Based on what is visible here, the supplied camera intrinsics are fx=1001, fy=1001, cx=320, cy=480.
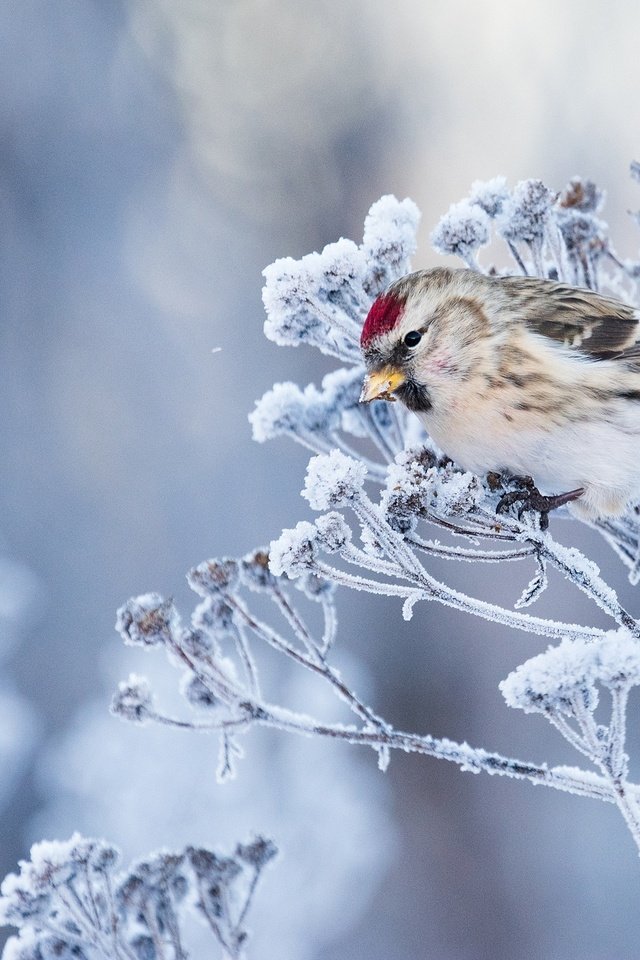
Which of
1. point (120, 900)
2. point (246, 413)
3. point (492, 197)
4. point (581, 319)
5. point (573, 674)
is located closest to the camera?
point (573, 674)

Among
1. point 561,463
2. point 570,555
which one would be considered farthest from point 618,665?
point 561,463

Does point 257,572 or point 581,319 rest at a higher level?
point 581,319

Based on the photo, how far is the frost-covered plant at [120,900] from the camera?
49.7 inches

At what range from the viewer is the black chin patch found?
58.4 inches

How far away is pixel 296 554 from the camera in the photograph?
1148 millimetres

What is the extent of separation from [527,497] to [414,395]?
27 centimetres

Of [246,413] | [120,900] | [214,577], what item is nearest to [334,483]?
[214,577]

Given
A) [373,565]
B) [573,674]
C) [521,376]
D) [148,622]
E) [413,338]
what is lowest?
[573,674]

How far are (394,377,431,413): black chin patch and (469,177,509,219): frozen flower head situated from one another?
0.27 meters

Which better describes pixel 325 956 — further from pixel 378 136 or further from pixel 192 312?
pixel 378 136

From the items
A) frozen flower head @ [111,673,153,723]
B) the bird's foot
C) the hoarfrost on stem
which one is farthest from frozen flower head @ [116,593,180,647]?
the bird's foot

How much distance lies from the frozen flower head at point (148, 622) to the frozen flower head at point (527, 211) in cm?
70

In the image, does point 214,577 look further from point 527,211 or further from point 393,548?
point 527,211

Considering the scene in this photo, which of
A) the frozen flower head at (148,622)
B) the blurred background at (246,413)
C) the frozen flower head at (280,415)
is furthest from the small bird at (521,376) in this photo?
the blurred background at (246,413)
